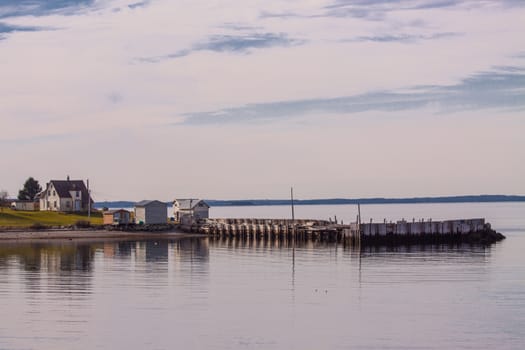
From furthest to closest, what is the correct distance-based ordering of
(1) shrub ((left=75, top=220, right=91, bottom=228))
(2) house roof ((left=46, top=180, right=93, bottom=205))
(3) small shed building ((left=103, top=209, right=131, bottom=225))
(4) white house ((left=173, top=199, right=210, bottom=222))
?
(2) house roof ((left=46, top=180, right=93, bottom=205)), (4) white house ((left=173, top=199, right=210, bottom=222)), (3) small shed building ((left=103, top=209, right=131, bottom=225)), (1) shrub ((left=75, top=220, right=91, bottom=228))

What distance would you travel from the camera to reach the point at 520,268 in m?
66.5

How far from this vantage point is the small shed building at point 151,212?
117062 millimetres

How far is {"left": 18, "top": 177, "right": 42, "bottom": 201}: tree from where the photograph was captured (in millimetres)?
149625

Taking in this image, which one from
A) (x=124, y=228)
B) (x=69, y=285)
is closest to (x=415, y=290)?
(x=69, y=285)

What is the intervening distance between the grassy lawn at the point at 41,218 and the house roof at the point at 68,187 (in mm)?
5126

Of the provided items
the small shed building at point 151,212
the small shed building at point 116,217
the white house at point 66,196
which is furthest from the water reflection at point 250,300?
the white house at point 66,196

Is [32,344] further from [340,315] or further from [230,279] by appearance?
[230,279]

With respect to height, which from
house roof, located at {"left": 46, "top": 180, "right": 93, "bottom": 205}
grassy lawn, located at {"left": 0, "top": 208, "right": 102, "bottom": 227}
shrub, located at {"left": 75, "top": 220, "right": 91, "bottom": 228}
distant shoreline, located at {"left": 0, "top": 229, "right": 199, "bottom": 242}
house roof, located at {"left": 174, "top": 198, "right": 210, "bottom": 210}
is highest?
house roof, located at {"left": 46, "top": 180, "right": 93, "bottom": 205}

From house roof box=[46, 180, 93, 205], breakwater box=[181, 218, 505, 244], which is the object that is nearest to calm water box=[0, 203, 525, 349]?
breakwater box=[181, 218, 505, 244]

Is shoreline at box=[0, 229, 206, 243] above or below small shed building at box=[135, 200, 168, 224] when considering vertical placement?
below

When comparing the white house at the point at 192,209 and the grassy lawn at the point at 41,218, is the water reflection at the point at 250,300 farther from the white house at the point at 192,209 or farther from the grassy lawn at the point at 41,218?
the white house at the point at 192,209

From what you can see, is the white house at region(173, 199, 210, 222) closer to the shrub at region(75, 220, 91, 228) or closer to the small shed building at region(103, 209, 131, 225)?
the small shed building at region(103, 209, 131, 225)

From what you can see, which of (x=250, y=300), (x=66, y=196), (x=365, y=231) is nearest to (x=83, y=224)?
(x=66, y=196)

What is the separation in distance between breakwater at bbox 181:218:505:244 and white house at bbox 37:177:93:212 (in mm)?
26906
